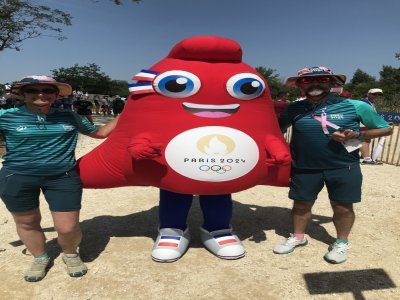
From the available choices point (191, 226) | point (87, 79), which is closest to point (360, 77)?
point (87, 79)

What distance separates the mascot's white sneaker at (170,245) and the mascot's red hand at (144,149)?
113 cm

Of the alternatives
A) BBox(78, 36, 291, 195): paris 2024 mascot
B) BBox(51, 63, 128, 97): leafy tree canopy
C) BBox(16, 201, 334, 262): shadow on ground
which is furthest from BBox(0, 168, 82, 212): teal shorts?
BBox(51, 63, 128, 97): leafy tree canopy

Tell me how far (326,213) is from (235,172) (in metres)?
2.74

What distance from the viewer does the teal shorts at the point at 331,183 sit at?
3197mm

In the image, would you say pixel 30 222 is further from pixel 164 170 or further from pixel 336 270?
pixel 336 270

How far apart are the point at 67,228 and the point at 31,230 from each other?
343 millimetres

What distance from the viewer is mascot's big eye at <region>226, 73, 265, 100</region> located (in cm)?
283

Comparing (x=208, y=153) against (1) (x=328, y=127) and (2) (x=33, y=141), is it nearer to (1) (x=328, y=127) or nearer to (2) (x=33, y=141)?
(1) (x=328, y=127)

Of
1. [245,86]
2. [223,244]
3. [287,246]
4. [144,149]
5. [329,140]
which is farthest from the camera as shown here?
[287,246]

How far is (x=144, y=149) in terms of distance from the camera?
8.69 feet

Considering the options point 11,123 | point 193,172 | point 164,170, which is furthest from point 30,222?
point 193,172

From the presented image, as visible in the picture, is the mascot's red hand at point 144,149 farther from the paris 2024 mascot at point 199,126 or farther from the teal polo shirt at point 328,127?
the teal polo shirt at point 328,127

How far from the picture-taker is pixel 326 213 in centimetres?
493

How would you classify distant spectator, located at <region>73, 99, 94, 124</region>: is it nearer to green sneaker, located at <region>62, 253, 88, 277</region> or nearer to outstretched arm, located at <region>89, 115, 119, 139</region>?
outstretched arm, located at <region>89, 115, 119, 139</region>
